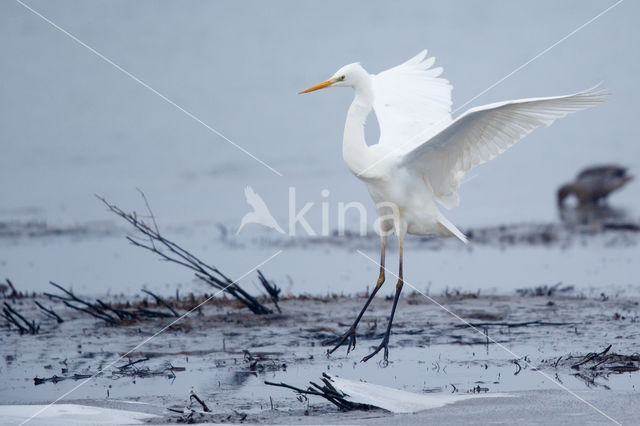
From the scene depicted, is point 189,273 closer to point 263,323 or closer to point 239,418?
point 263,323

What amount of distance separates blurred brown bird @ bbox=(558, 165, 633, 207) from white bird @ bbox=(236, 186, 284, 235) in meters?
5.08

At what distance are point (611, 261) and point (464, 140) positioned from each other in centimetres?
541

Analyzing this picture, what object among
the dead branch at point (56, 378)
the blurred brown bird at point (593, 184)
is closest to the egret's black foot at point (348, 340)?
the dead branch at point (56, 378)

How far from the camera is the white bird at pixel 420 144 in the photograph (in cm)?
673

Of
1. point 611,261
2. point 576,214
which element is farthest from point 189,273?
point 576,214

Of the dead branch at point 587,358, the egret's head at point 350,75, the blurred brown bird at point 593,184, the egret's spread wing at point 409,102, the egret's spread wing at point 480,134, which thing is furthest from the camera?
the blurred brown bird at point 593,184

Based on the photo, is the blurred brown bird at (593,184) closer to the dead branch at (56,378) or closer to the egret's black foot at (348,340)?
the egret's black foot at (348,340)

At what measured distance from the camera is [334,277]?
11133mm

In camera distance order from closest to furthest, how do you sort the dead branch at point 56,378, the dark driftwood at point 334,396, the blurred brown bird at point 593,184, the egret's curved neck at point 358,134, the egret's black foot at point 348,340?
the dark driftwood at point 334,396, the dead branch at point 56,378, the egret's black foot at point 348,340, the egret's curved neck at point 358,134, the blurred brown bird at point 593,184

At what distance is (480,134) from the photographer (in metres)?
7.05

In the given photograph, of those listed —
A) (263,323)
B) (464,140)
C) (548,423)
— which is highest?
(464,140)

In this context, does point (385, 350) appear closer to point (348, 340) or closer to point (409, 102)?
point (348, 340)

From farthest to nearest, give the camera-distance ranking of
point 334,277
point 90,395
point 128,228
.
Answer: point 128,228 < point 334,277 < point 90,395

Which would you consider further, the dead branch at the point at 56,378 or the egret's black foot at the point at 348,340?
the egret's black foot at the point at 348,340
